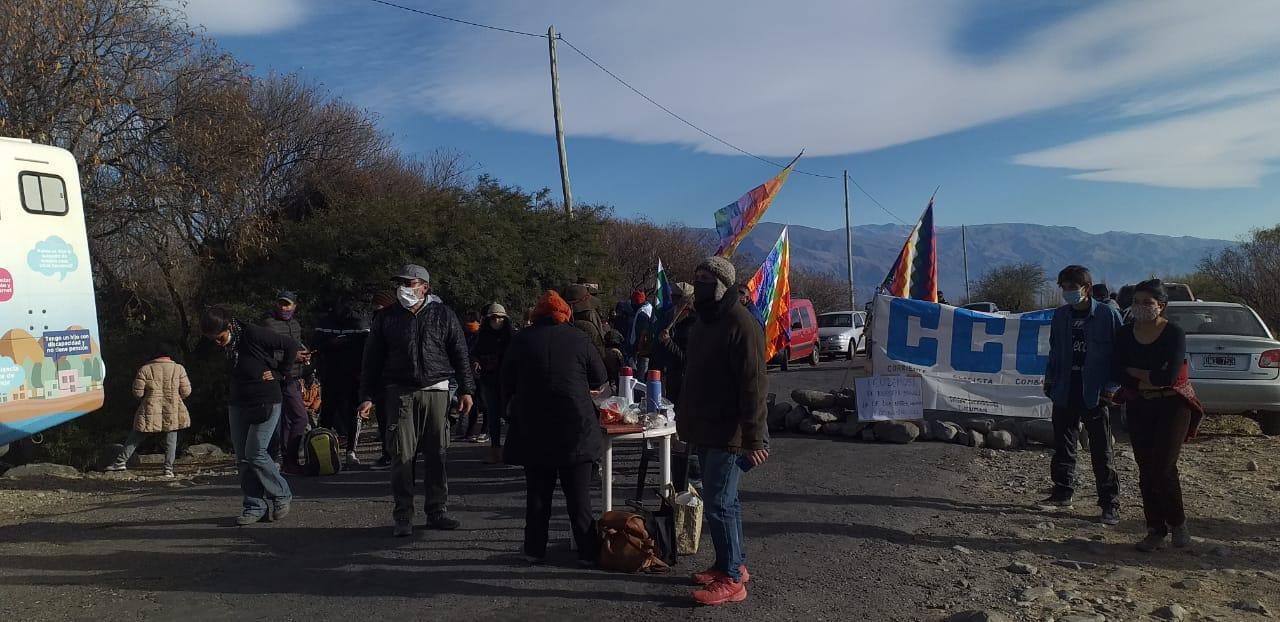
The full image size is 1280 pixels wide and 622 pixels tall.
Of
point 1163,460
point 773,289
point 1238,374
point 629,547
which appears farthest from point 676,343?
point 1238,374

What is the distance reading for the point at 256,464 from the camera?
6.63 m

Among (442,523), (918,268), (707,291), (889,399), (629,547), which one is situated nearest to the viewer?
(707,291)

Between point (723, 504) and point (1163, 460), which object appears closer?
point (723, 504)

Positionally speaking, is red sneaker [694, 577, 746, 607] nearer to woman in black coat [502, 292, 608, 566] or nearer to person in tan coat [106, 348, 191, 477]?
woman in black coat [502, 292, 608, 566]

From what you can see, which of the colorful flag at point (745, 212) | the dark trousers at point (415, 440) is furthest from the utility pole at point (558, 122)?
the dark trousers at point (415, 440)

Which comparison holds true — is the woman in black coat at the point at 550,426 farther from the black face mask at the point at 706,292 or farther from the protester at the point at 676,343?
the protester at the point at 676,343

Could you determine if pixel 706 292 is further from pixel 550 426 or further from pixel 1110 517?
pixel 1110 517

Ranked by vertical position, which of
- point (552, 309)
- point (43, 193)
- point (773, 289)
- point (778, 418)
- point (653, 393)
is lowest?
point (778, 418)

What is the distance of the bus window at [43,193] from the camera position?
792 cm

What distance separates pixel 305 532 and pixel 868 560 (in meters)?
4.07

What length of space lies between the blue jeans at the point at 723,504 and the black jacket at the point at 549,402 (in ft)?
3.08

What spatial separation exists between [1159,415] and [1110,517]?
1.06m

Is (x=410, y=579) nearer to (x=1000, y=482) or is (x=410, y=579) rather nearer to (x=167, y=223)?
(x=1000, y=482)

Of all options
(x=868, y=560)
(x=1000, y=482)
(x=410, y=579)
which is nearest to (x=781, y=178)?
(x=1000, y=482)
